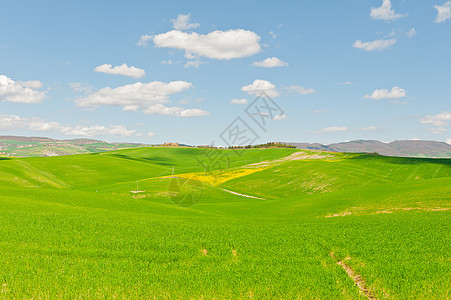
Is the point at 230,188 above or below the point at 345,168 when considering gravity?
below

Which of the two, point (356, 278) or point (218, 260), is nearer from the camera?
point (356, 278)

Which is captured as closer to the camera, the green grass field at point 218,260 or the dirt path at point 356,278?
the green grass field at point 218,260

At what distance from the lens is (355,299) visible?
9.34 m

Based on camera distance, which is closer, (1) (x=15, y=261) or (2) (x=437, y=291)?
(2) (x=437, y=291)

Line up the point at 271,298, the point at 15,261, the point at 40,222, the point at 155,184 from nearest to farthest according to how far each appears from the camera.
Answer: the point at 271,298 < the point at 15,261 < the point at 40,222 < the point at 155,184

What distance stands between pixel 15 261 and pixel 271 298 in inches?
430

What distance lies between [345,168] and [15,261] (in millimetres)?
95754

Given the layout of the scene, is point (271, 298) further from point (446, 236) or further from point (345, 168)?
point (345, 168)

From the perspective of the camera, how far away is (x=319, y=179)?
83312 mm

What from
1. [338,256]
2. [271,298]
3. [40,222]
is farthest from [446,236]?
[40,222]

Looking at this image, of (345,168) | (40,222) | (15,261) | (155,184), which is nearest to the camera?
(15,261)

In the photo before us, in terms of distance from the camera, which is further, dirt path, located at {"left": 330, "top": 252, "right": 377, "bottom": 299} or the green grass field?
dirt path, located at {"left": 330, "top": 252, "right": 377, "bottom": 299}

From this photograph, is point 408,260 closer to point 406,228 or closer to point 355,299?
point 355,299

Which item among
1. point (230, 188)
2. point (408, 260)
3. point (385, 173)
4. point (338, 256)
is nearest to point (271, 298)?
point (338, 256)
